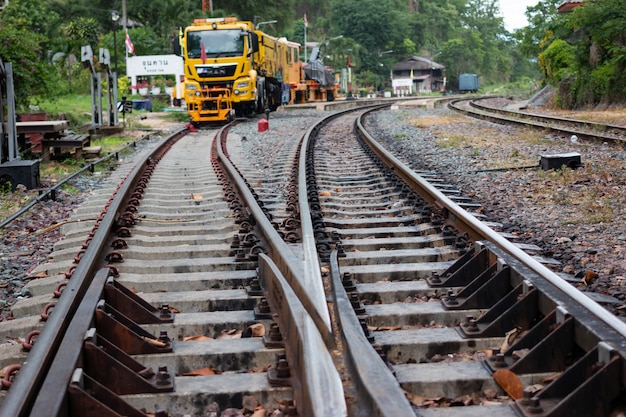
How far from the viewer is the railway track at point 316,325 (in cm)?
296

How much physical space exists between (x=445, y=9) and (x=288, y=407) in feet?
478

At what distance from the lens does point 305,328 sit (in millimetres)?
3346

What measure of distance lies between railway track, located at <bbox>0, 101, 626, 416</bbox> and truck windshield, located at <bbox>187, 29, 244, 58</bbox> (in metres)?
18.2

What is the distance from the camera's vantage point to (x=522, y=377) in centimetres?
325

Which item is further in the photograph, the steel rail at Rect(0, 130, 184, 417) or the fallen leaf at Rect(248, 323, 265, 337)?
the fallen leaf at Rect(248, 323, 265, 337)

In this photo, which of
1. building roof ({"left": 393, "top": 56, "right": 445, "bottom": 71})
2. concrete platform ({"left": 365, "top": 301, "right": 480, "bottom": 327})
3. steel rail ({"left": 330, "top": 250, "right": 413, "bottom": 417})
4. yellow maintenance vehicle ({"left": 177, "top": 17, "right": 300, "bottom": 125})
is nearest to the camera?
steel rail ({"left": 330, "top": 250, "right": 413, "bottom": 417})

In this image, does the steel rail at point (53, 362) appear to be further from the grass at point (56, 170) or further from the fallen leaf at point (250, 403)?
the grass at point (56, 170)

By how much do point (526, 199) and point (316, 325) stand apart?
5.05m

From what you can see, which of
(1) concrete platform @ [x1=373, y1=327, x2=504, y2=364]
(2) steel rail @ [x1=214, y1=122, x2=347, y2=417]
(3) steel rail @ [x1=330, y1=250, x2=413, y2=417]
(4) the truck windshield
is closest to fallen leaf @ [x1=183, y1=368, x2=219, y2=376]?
(2) steel rail @ [x1=214, y1=122, x2=347, y2=417]

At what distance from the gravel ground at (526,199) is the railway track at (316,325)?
18.7 inches

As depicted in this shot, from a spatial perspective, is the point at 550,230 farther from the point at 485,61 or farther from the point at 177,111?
the point at 485,61

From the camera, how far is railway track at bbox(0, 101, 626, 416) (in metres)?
2.96

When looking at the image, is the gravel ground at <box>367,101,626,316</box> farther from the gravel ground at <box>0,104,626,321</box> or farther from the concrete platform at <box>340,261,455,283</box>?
the concrete platform at <box>340,261,455,283</box>

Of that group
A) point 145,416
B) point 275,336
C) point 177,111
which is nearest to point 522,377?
point 275,336
